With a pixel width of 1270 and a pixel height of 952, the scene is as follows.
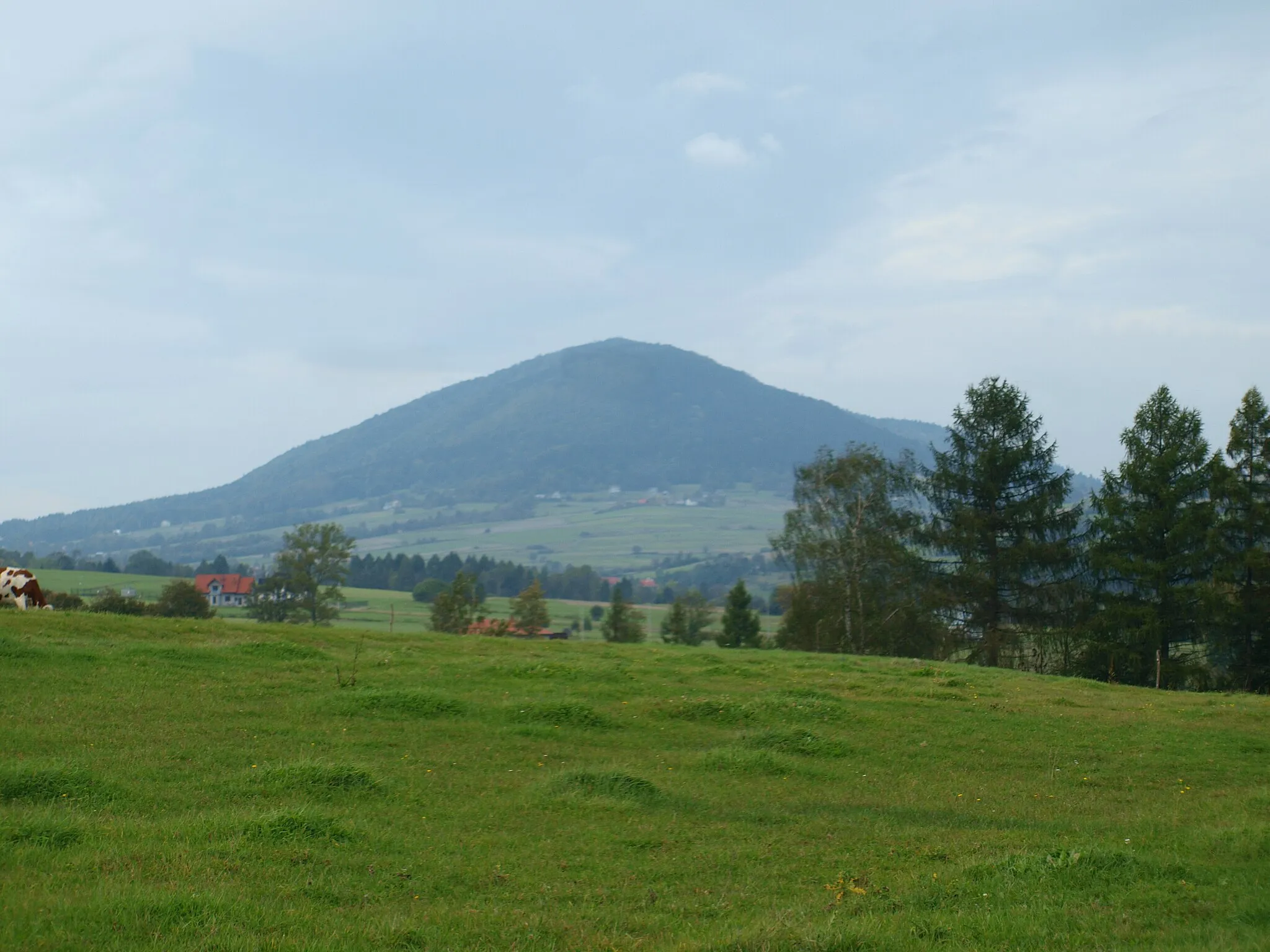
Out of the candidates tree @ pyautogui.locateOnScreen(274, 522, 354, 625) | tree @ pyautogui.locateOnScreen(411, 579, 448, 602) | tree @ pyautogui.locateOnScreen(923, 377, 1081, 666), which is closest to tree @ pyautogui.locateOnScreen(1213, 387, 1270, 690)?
tree @ pyautogui.locateOnScreen(923, 377, 1081, 666)

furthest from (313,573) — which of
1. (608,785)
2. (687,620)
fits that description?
(608,785)

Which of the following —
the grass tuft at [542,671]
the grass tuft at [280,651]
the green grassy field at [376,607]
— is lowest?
the green grassy field at [376,607]

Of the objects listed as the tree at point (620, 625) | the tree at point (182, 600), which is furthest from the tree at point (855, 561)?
the tree at point (182, 600)

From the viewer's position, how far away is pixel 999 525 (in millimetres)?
48531

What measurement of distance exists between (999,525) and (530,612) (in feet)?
119

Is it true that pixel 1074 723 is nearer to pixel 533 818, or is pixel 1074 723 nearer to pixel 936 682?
pixel 936 682

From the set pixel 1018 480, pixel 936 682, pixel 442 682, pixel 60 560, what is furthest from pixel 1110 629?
pixel 60 560

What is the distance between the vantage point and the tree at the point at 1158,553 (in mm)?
40062

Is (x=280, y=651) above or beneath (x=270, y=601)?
above

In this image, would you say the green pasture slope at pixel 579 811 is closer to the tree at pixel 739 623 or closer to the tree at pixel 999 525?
the tree at pixel 999 525

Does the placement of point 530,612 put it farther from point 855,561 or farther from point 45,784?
point 45,784

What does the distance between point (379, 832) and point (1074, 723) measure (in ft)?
48.1

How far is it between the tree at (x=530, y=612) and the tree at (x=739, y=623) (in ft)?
43.1

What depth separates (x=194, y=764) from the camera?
12.3 m
